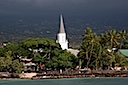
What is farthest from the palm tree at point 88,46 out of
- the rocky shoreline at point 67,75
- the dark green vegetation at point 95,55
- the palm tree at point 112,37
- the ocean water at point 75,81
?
the ocean water at point 75,81

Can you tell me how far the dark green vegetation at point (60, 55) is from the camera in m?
73.6

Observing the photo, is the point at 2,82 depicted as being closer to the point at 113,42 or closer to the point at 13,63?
the point at 13,63

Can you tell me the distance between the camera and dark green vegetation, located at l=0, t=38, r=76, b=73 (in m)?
71.8

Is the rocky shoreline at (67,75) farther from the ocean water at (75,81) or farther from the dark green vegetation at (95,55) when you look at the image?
the ocean water at (75,81)

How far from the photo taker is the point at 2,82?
67.8m

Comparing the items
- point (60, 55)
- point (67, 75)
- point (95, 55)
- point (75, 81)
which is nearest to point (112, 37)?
point (95, 55)

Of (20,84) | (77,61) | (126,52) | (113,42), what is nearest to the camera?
(20,84)

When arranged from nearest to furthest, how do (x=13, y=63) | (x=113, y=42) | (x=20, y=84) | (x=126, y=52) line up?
(x=20, y=84), (x=13, y=63), (x=113, y=42), (x=126, y=52)

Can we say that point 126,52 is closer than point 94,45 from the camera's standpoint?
No

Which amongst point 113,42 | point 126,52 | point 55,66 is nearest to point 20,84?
point 55,66

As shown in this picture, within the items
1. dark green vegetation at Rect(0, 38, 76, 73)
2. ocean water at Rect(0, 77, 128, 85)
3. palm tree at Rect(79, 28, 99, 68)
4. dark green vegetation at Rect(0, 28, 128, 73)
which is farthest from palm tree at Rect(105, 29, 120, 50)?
ocean water at Rect(0, 77, 128, 85)

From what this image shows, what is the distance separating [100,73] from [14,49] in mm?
15593

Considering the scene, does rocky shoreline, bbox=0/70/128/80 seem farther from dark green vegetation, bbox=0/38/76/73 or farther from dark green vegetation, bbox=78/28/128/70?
dark green vegetation, bbox=78/28/128/70

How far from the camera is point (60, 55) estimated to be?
245 ft
